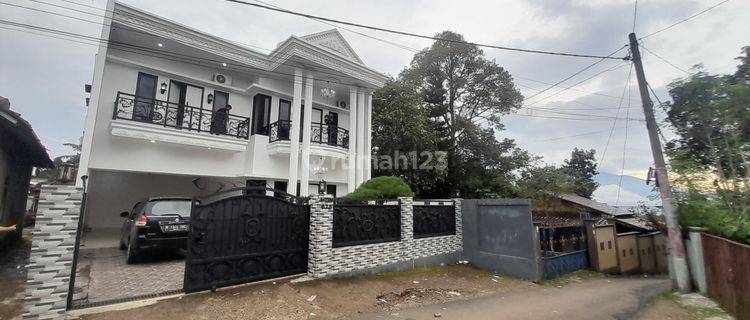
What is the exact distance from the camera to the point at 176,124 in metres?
8.83

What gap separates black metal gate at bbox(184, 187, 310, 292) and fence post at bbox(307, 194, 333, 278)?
19 centimetres

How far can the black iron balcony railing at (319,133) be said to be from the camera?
10.3m

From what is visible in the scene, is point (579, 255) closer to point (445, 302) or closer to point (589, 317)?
point (589, 317)

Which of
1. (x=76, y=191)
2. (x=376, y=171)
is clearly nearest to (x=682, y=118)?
(x=376, y=171)

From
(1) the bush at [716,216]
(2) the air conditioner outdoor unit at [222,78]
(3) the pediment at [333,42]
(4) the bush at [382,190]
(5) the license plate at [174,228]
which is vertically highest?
(3) the pediment at [333,42]

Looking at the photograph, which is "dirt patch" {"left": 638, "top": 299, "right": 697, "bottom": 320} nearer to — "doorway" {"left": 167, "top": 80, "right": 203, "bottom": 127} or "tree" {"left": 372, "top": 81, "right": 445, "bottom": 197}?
"tree" {"left": 372, "top": 81, "right": 445, "bottom": 197}

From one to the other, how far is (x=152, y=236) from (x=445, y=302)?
5.74 metres

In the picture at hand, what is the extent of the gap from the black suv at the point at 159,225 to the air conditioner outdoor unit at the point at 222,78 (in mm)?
4652

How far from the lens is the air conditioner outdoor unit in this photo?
9.94m

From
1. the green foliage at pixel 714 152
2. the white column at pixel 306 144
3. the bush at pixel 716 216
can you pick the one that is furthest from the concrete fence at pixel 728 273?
the white column at pixel 306 144

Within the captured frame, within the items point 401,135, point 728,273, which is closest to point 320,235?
point 728,273

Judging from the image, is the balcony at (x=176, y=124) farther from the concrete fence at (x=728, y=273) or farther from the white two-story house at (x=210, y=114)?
the concrete fence at (x=728, y=273)

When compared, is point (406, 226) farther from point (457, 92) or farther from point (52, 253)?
point (457, 92)

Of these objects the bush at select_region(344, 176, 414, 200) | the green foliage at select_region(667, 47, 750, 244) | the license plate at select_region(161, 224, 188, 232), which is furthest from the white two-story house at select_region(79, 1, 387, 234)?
the green foliage at select_region(667, 47, 750, 244)
